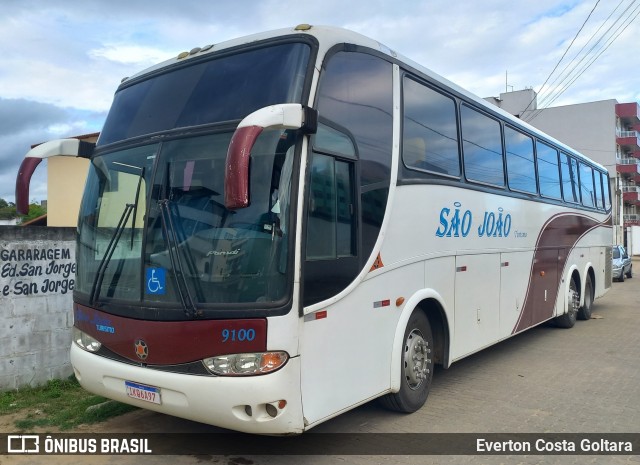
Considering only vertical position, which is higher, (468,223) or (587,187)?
(587,187)

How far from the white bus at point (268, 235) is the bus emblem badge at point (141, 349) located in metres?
0.02

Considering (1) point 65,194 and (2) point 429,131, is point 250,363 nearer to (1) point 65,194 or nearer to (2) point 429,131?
(2) point 429,131

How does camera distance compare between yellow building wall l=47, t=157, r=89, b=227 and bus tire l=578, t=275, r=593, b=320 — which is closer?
bus tire l=578, t=275, r=593, b=320

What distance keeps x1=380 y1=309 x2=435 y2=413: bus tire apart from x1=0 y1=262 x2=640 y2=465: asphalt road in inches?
6.2

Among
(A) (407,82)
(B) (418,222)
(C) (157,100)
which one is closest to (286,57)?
(C) (157,100)

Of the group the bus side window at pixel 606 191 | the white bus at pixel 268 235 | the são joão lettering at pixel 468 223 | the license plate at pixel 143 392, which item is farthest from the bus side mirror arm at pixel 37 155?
the bus side window at pixel 606 191

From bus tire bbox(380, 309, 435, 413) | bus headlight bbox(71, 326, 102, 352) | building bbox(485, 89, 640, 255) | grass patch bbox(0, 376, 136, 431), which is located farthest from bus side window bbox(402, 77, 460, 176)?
building bbox(485, 89, 640, 255)

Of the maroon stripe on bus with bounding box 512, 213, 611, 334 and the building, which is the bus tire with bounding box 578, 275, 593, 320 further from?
the building

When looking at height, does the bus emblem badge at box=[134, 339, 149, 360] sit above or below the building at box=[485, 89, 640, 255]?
below

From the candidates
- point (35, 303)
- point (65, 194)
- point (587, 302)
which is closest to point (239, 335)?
point (35, 303)

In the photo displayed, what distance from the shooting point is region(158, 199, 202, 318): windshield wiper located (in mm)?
4008

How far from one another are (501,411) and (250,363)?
3.22 metres

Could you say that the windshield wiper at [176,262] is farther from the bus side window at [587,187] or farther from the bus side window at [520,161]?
the bus side window at [587,187]

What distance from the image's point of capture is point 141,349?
429cm
